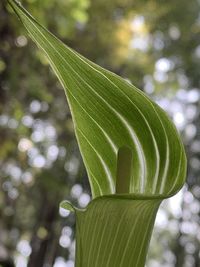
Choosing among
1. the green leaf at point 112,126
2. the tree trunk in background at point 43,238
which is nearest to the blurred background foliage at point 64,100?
the tree trunk in background at point 43,238

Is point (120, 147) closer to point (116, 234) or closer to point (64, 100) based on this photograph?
point (116, 234)

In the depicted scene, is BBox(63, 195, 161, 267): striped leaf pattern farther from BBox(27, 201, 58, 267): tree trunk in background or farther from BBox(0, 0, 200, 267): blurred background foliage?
BBox(27, 201, 58, 267): tree trunk in background

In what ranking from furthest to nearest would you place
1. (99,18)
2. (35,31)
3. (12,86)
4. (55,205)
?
(55,205), (99,18), (12,86), (35,31)

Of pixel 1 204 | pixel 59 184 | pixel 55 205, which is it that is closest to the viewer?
pixel 59 184

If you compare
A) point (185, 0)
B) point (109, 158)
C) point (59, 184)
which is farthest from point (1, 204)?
point (109, 158)

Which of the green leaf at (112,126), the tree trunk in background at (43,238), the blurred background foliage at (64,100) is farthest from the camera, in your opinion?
the tree trunk in background at (43,238)

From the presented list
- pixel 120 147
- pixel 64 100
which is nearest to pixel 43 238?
pixel 64 100

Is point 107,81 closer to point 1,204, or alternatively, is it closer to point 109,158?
point 109,158

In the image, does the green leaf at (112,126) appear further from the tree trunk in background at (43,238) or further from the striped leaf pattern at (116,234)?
the tree trunk in background at (43,238)
